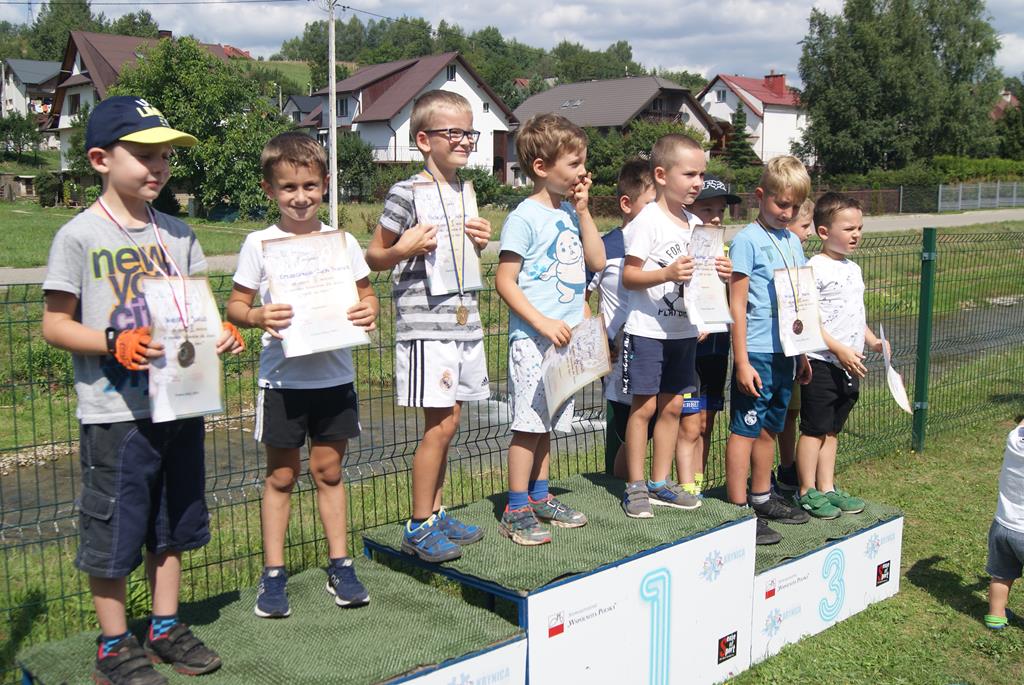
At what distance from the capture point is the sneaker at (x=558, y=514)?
4.34 metres

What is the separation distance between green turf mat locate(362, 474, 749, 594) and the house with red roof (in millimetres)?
73324

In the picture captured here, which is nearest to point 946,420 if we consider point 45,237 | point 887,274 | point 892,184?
point 887,274

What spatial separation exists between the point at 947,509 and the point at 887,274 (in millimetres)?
2135

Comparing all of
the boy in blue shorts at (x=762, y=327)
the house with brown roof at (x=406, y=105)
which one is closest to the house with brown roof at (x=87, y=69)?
the house with brown roof at (x=406, y=105)

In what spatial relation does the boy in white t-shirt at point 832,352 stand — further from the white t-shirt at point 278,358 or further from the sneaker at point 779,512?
the white t-shirt at point 278,358

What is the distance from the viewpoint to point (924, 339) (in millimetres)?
7684

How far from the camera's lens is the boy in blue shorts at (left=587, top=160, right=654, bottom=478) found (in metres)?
5.05

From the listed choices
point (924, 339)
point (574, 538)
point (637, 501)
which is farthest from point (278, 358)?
point (924, 339)

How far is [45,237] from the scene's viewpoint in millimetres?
24125

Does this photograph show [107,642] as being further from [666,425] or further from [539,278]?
[666,425]

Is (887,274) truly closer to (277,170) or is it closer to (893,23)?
(277,170)

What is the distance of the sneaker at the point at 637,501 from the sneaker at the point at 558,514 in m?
0.22

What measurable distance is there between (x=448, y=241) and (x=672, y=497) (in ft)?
5.88

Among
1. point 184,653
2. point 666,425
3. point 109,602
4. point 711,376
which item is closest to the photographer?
point 109,602
